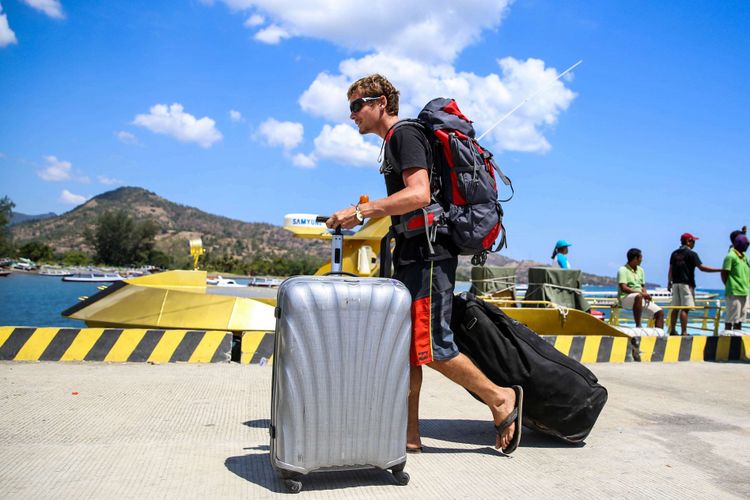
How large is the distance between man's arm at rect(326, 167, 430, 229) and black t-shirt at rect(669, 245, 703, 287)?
8754 millimetres

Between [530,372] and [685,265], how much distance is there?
8.12 meters

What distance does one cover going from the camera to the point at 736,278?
9422 mm

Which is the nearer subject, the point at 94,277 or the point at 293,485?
the point at 293,485

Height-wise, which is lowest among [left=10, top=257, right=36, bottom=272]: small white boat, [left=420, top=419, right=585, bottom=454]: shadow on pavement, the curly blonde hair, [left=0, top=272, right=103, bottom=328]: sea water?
[left=0, top=272, right=103, bottom=328]: sea water

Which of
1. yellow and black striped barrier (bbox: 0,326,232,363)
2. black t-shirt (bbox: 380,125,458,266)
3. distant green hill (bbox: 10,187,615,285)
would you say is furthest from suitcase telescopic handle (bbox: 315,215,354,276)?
distant green hill (bbox: 10,187,615,285)

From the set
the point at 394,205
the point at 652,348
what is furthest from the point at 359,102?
the point at 652,348

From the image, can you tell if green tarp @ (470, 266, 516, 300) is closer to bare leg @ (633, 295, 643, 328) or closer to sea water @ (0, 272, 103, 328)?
bare leg @ (633, 295, 643, 328)

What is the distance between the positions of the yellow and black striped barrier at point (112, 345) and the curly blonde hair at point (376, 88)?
3937mm

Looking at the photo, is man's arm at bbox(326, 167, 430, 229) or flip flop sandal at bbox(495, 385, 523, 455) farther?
flip flop sandal at bbox(495, 385, 523, 455)

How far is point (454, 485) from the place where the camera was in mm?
2914

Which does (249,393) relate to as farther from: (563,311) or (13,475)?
(563,311)

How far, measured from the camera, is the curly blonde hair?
3510mm

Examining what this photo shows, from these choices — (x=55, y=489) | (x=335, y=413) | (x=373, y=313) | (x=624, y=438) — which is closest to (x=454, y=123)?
(x=373, y=313)

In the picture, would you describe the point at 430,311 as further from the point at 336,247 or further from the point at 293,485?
the point at 293,485
